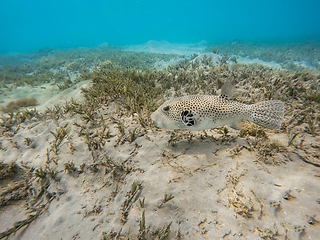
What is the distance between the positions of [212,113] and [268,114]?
998 mm

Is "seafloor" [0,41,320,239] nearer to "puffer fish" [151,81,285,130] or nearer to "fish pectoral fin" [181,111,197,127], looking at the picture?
"puffer fish" [151,81,285,130]

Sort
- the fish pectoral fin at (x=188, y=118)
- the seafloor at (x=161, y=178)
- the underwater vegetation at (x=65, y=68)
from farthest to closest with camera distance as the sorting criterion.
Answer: the underwater vegetation at (x=65, y=68)
the fish pectoral fin at (x=188, y=118)
the seafloor at (x=161, y=178)

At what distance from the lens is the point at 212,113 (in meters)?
2.79

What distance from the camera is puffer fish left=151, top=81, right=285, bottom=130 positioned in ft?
9.04

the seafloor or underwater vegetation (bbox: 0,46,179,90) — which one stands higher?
underwater vegetation (bbox: 0,46,179,90)

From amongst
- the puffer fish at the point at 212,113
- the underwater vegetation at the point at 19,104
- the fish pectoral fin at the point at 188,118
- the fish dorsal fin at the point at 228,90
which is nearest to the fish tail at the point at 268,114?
the puffer fish at the point at 212,113

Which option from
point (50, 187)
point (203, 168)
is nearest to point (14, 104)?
point (50, 187)

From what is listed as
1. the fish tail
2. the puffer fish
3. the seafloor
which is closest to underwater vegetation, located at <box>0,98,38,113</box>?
the seafloor

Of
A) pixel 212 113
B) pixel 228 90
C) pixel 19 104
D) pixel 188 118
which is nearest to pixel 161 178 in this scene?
pixel 188 118

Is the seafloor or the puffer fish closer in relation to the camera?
the seafloor

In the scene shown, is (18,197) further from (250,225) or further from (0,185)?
(250,225)

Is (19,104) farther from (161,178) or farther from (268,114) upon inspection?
(268,114)

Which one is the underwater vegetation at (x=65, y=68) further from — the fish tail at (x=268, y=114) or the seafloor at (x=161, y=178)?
the fish tail at (x=268, y=114)

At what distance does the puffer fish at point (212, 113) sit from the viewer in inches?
108
